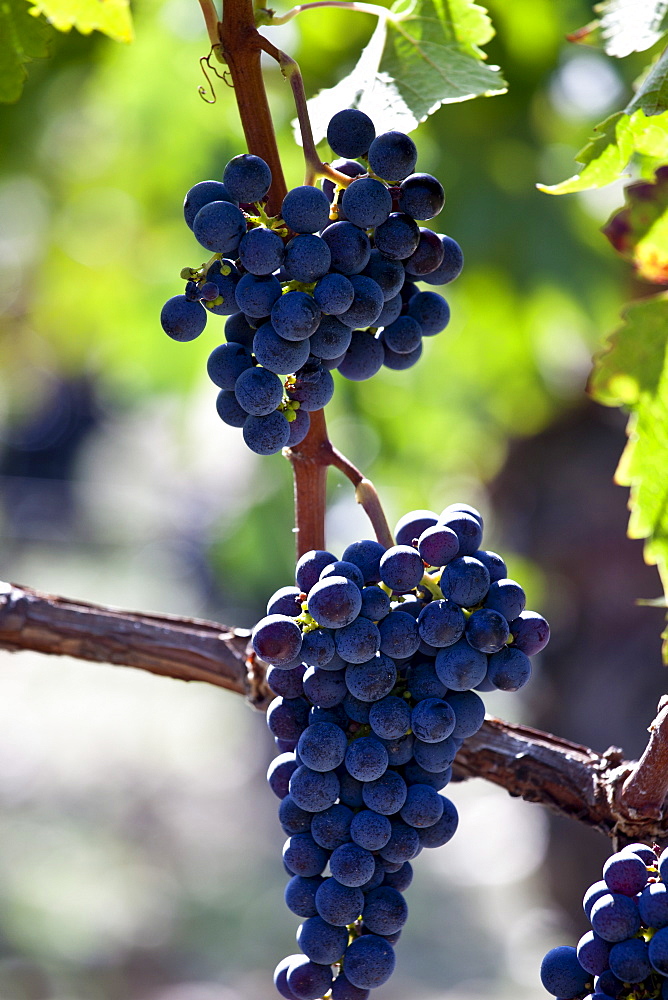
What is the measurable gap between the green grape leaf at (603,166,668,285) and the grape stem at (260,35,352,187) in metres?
0.35

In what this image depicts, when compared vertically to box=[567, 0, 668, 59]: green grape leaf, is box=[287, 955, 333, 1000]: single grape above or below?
below

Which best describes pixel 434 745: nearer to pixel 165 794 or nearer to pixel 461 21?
pixel 461 21

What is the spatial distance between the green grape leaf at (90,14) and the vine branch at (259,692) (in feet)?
1.30

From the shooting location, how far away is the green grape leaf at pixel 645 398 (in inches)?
29.3

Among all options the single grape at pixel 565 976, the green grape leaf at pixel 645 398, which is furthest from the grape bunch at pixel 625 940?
the green grape leaf at pixel 645 398

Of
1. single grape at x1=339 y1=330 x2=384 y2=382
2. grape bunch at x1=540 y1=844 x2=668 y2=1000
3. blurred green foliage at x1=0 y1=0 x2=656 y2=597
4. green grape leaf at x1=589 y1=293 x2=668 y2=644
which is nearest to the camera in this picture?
grape bunch at x1=540 y1=844 x2=668 y2=1000

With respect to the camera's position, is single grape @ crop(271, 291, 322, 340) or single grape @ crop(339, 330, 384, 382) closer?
single grape @ crop(271, 291, 322, 340)

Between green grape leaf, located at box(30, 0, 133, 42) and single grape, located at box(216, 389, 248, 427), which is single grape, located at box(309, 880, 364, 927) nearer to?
→ single grape, located at box(216, 389, 248, 427)

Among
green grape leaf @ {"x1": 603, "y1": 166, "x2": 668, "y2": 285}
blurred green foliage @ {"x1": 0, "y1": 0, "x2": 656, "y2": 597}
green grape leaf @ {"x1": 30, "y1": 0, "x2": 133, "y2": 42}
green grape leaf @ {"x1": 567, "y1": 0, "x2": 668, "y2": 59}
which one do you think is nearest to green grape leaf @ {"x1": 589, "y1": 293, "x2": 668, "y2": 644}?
green grape leaf @ {"x1": 603, "y1": 166, "x2": 668, "y2": 285}

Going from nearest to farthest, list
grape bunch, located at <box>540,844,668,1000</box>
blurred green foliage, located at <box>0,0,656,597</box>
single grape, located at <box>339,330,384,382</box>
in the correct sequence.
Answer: grape bunch, located at <box>540,844,668,1000</box>
single grape, located at <box>339,330,384,382</box>
blurred green foliage, located at <box>0,0,656,597</box>

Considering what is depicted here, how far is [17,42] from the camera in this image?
58cm

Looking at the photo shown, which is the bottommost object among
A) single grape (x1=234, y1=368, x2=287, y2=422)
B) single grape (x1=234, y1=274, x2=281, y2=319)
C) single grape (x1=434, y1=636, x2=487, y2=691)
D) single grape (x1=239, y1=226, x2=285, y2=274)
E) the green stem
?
single grape (x1=434, y1=636, x2=487, y2=691)

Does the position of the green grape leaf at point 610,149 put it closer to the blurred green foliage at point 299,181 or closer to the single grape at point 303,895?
the single grape at point 303,895

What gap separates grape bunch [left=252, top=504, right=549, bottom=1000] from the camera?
19.2 inches
